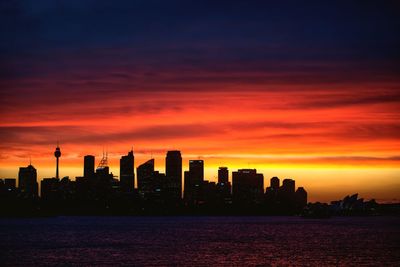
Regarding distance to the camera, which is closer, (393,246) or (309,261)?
(309,261)

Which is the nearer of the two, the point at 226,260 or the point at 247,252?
the point at 226,260

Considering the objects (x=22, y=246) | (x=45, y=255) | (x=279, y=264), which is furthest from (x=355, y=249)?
(x=22, y=246)

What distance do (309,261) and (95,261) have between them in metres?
36.8

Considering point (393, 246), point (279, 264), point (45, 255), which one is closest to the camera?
point (279, 264)

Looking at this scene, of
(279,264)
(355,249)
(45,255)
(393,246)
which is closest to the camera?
(279,264)

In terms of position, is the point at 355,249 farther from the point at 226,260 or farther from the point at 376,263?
the point at 226,260

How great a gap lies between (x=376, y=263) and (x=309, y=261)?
36.8 ft

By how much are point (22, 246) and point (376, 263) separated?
8343cm

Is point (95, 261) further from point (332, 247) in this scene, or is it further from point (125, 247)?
point (332, 247)

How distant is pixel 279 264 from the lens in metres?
117

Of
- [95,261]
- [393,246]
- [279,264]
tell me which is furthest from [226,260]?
[393,246]

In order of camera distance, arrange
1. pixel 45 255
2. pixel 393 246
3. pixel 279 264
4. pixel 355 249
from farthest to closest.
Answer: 1. pixel 393 246
2. pixel 355 249
3. pixel 45 255
4. pixel 279 264

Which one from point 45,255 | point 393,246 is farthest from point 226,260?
point 393,246

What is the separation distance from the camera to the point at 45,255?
444 feet
